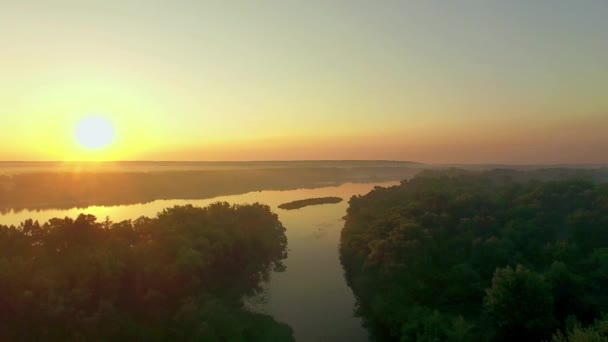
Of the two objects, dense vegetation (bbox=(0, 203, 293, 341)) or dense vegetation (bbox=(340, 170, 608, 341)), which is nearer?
dense vegetation (bbox=(340, 170, 608, 341))

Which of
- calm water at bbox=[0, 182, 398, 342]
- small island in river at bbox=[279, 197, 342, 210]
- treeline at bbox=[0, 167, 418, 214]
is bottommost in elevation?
calm water at bbox=[0, 182, 398, 342]

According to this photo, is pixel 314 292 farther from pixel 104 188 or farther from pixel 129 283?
pixel 104 188

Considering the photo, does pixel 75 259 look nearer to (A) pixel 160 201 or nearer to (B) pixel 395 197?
(B) pixel 395 197

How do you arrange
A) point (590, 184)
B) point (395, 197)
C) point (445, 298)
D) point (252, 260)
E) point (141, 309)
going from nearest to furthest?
point (141, 309)
point (445, 298)
point (252, 260)
point (590, 184)
point (395, 197)

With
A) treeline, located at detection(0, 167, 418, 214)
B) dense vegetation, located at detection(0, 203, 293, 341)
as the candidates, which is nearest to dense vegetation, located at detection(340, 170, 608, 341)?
dense vegetation, located at detection(0, 203, 293, 341)

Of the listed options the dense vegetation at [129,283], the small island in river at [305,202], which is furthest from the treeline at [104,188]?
the dense vegetation at [129,283]

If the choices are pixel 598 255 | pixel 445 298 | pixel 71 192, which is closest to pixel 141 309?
pixel 445 298

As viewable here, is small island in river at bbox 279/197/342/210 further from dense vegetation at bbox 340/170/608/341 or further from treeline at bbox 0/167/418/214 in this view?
dense vegetation at bbox 340/170/608/341
